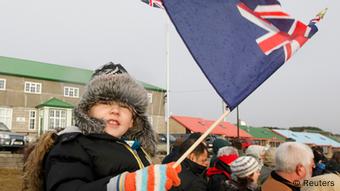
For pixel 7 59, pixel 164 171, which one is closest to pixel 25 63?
pixel 7 59

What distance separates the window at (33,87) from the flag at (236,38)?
42420 millimetres

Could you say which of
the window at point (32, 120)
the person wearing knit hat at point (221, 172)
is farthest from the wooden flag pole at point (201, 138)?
the window at point (32, 120)

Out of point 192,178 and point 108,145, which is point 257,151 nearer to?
point 192,178

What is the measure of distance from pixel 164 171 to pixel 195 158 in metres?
3.28

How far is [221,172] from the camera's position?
16.4ft

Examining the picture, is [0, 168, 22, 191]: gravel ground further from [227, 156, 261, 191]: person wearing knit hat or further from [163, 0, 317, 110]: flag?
[163, 0, 317, 110]: flag

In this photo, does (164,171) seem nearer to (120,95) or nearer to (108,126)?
(108,126)

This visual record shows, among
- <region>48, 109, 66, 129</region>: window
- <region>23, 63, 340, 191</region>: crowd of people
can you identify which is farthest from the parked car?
<region>48, 109, 66, 129</region>: window

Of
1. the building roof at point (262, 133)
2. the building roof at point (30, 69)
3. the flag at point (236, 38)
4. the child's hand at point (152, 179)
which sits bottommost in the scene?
the building roof at point (262, 133)

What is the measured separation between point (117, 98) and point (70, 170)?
25.5 inches

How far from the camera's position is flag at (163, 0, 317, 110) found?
224 cm

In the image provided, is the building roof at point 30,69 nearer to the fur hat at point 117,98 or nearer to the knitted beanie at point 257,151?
the knitted beanie at point 257,151

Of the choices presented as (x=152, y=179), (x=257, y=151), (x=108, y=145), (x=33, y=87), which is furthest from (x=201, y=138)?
(x=33, y=87)

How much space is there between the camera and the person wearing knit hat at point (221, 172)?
4704 millimetres
